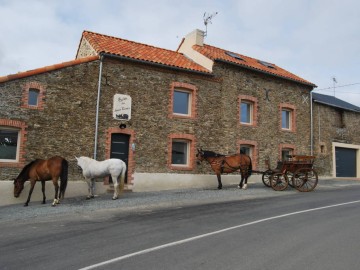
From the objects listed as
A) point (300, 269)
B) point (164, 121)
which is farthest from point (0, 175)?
point (300, 269)

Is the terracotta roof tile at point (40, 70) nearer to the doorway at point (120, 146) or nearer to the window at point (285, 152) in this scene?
the doorway at point (120, 146)

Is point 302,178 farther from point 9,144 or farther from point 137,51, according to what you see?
point 9,144

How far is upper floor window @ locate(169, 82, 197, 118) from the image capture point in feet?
56.6

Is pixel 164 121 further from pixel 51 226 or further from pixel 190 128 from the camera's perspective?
pixel 51 226

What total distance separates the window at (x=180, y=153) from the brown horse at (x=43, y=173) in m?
5.97

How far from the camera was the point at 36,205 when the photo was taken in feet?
40.6

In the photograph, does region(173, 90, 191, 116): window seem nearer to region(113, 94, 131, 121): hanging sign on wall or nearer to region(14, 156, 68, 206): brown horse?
region(113, 94, 131, 121): hanging sign on wall

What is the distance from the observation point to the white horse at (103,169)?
528 inches

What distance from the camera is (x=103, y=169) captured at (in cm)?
1349

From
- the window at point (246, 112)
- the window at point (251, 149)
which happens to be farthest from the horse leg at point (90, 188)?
the window at point (246, 112)

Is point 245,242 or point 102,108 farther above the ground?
point 102,108

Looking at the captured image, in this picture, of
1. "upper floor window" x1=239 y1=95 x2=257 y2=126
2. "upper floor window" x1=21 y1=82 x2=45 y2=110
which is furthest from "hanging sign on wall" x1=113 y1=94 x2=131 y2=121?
"upper floor window" x1=239 y1=95 x2=257 y2=126

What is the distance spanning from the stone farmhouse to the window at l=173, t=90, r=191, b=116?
0.17 feet

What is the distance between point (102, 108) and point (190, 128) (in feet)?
15.0
